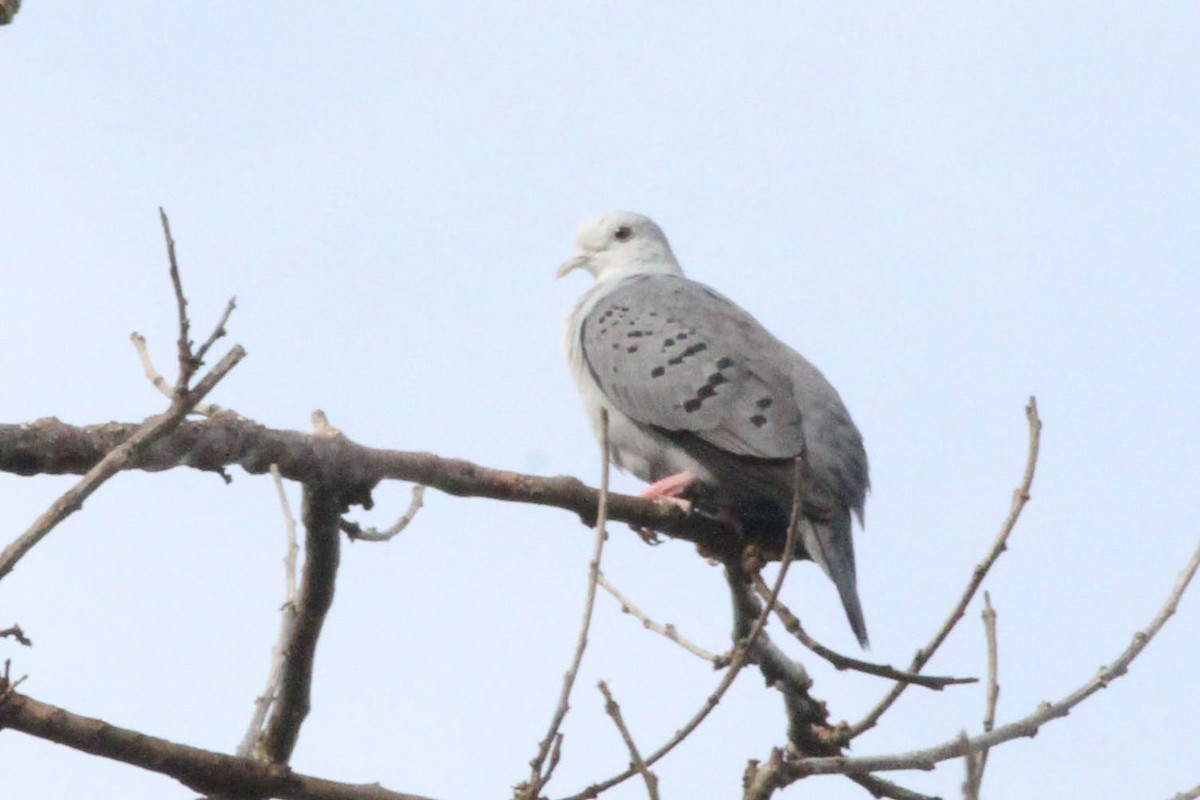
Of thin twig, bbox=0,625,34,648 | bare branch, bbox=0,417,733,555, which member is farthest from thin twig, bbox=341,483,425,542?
thin twig, bbox=0,625,34,648

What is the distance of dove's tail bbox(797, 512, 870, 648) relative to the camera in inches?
199

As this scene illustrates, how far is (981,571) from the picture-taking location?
328 centimetres

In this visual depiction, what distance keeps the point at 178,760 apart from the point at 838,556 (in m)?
2.63

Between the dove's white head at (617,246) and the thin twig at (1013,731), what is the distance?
457 centimetres

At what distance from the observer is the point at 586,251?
795cm

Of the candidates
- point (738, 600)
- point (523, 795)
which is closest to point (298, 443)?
point (523, 795)

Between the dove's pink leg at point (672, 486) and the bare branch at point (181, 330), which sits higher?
the dove's pink leg at point (672, 486)

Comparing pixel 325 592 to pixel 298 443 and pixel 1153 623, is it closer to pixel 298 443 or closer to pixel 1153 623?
pixel 298 443

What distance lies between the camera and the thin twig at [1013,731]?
304 centimetres

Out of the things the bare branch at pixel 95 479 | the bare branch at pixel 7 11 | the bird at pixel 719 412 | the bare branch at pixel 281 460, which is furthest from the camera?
the bird at pixel 719 412

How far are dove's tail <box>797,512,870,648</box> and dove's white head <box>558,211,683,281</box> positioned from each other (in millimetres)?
2655

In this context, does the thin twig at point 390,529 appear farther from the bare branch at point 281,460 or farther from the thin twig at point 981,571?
the thin twig at point 981,571

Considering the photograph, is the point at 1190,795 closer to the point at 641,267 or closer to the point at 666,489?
the point at 666,489

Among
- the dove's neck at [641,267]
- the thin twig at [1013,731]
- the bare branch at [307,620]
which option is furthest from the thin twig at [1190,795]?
the dove's neck at [641,267]
